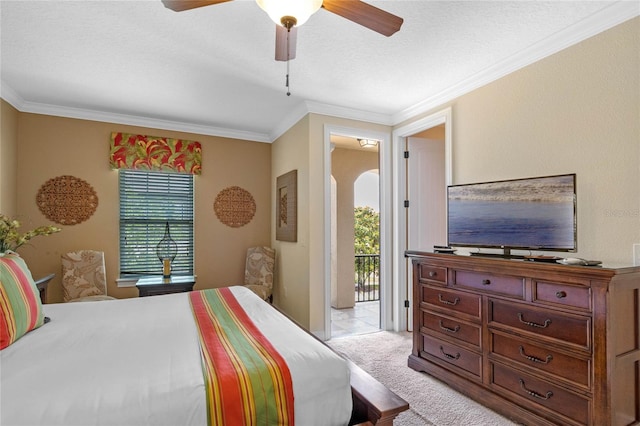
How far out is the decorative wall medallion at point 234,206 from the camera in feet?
15.6

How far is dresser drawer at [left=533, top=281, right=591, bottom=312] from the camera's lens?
189cm

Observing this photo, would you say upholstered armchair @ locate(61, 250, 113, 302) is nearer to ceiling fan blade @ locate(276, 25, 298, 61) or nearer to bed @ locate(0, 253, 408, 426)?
bed @ locate(0, 253, 408, 426)

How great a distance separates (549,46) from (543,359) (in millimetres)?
2203

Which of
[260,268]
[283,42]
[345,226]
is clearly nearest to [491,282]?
[283,42]

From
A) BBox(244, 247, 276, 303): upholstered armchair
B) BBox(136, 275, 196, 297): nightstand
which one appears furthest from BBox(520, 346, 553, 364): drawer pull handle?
BBox(136, 275, 196, 297): nightstand

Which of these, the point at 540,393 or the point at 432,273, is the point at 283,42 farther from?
the point at 540,393

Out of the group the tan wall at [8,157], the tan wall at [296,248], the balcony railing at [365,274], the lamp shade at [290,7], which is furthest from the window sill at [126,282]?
the lamp shade at [290,7]

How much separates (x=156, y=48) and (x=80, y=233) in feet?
8.40

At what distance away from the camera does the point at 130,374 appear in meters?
1.27

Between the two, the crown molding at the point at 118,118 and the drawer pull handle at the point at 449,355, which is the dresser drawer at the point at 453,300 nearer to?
the drawer pull handle at the point at 449,355

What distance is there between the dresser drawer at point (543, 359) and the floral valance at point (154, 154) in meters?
3.96

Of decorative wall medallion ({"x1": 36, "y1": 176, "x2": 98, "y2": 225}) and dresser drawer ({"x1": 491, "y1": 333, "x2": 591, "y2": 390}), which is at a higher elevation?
decorative wall medallion ({"x1": 36, "y1": 176, "x2": 98, "y2": 225})

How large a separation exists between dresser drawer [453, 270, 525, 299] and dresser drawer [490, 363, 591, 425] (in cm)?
51

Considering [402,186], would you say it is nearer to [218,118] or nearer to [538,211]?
[538,211]
